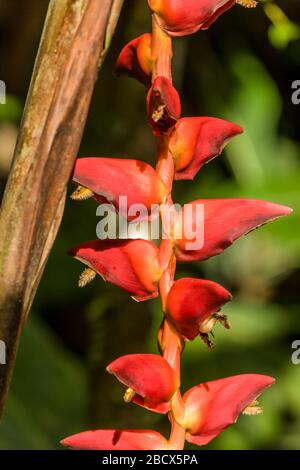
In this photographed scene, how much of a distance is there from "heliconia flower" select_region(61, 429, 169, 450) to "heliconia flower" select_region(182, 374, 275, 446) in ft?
0.08

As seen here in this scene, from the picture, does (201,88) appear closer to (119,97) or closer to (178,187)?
(178,187)

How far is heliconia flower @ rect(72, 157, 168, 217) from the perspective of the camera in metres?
0.71

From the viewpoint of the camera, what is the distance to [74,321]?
260 centimetres

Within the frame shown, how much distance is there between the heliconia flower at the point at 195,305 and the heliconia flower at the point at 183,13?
0.58 ft

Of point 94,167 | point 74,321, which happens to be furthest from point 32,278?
point 74,321

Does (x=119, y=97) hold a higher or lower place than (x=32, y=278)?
higher

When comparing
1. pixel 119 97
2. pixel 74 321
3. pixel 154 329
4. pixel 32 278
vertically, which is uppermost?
pixel 119 97

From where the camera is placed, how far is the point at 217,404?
71cm

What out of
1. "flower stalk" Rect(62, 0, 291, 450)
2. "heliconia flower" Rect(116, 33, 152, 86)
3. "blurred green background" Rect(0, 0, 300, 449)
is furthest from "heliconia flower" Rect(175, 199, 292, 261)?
"blurred green background" Rect(0, 0, 300, 449)

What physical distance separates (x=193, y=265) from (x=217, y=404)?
4.86ft

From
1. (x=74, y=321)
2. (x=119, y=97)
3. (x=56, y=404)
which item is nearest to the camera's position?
(x=119, y=97)

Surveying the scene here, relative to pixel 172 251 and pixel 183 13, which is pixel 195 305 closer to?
pixel 172 251
